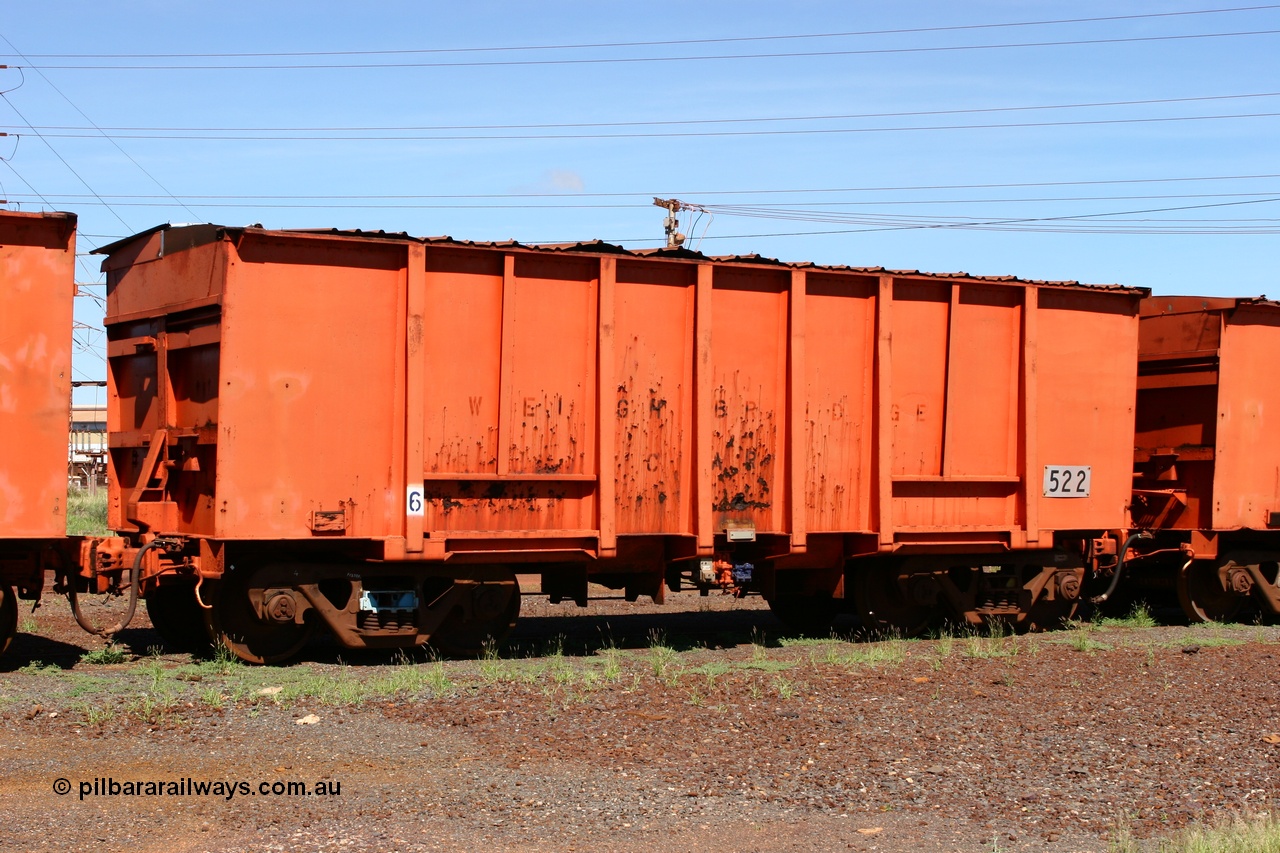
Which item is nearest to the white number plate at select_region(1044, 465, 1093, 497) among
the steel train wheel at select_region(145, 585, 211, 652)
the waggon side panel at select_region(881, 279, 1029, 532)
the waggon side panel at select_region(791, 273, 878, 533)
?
the waggon side panel at select_region(881, 279, 1029, 532)

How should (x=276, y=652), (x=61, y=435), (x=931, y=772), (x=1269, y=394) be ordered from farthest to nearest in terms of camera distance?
(x=1269, y=394) < (x=276, y=652) < (x=61, y=435) < (x=931, y=772)

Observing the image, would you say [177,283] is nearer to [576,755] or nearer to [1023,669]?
[576,755]

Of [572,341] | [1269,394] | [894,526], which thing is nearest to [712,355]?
[572,341]

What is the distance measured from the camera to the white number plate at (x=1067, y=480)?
12898 millimetres

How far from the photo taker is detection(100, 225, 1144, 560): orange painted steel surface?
9938mm

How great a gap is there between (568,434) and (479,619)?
176 centimetres

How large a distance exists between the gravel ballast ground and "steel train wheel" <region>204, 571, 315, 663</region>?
14.4 inches

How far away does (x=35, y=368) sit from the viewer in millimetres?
9586

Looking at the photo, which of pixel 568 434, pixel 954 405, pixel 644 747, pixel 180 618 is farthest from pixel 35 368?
pixel 954 405

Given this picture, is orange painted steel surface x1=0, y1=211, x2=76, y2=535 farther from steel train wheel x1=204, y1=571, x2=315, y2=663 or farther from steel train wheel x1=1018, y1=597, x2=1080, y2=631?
steel train wheel x1=1018, y1=597, x2=1080, y2=631

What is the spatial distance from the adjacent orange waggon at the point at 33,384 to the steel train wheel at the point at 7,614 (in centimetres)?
1

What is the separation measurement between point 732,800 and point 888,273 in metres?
6.75

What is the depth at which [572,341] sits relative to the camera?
10.9 m

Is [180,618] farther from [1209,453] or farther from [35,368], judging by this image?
[1209,453]
